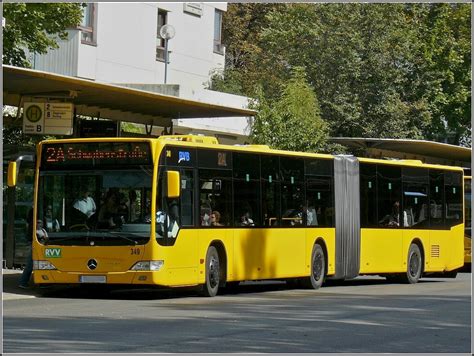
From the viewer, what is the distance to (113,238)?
2136 centimetres

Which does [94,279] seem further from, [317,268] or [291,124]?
[291,124]

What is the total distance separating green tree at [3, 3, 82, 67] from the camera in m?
31.4

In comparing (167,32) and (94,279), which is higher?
(167,32)

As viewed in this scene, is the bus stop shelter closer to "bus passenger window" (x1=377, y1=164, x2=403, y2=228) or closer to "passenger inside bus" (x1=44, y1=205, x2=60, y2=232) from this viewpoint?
"passenger inside bus" (x1=44, y1=205, x2=60, y2=232)

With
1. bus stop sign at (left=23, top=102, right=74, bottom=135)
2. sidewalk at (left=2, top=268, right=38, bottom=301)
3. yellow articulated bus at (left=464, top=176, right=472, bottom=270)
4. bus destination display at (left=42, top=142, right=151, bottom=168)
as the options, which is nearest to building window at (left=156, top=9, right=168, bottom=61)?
yellow articulated bus at (left=464, top=176, right=472, bottom=270)

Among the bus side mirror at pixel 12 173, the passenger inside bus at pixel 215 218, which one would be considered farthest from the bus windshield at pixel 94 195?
the passenger inside bus at pixel 215 218

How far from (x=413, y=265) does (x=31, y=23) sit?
11064mm

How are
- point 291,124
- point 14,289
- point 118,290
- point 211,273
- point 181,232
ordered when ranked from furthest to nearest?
1. point 291,124
2. point 118,290
3. point 14,289
4. point 211,273
5. point 181,232

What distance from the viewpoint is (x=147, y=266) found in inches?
831

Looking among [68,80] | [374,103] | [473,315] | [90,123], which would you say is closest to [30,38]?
[90,123]

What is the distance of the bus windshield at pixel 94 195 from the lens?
21.4m

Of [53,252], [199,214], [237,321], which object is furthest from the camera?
[199,214]

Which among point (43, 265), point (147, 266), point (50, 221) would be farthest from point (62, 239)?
point (147, 266)

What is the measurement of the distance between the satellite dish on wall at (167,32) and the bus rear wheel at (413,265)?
18.6 meters
